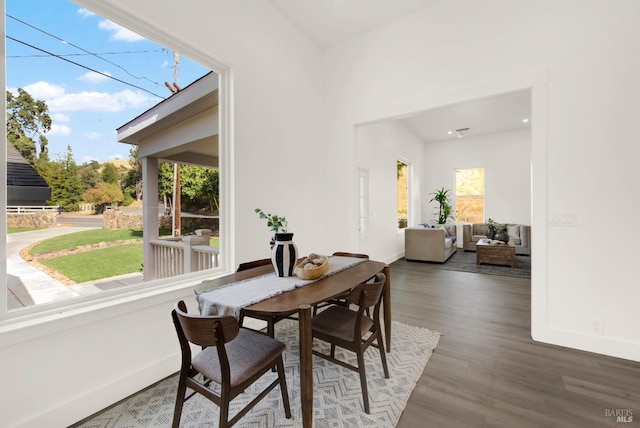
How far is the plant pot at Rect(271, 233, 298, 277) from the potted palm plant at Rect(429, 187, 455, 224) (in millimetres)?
6912

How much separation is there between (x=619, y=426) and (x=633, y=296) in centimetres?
116

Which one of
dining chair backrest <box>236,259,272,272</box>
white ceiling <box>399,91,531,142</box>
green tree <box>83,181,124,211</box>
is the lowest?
dining chair backrest <box>236,259,272,272</box>

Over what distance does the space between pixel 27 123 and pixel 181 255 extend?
1293 mm

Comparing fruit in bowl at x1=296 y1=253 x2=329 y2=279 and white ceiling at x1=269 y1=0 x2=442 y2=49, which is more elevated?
white ceiling at x1=269 y1=0 x2=442 y2=49

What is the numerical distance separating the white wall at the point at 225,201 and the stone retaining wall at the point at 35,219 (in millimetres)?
178

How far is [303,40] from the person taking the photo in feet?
11.3

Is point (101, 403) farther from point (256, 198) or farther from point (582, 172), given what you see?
point (582, 172)

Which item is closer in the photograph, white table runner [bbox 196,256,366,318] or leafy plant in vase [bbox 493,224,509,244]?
white table runner [bbox 196,256,366,318]

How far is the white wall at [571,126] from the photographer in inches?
83.5

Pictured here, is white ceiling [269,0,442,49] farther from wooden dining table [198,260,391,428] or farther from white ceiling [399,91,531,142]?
wooden dining table [198,260,391,428]

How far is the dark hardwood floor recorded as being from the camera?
1548 millimetres

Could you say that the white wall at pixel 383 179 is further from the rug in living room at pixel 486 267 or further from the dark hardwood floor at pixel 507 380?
the dark hardwood floor at pixel 507 380

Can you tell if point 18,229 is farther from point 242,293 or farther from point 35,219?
point 242,293

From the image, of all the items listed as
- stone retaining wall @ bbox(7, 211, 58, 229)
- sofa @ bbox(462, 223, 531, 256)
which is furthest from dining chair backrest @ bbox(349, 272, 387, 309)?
sofa @ bbox(462, 223, 531, 256)
